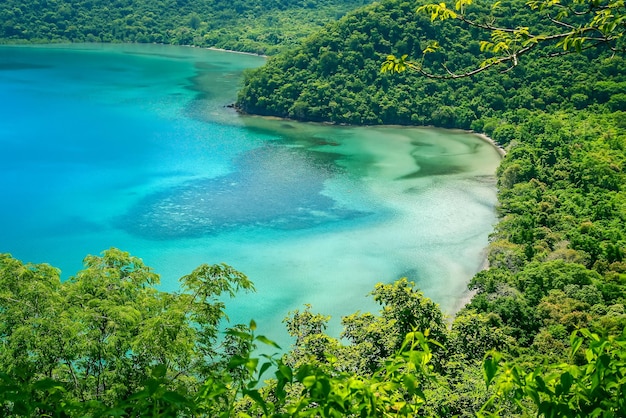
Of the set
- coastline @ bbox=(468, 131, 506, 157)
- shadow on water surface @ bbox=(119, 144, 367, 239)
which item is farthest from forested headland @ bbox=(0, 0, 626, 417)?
shadow on water surface @ bbox=(119, 144, 367, 239)

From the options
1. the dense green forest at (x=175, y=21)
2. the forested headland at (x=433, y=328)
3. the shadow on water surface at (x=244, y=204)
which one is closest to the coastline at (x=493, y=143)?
the forested headland at (x=433, y=328)

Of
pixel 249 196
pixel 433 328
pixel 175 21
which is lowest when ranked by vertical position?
pixel 249 196

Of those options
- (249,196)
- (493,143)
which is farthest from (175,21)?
(249,196)

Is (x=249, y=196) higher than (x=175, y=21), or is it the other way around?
(x=175, y=21)

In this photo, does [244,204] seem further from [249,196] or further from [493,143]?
[493,143]

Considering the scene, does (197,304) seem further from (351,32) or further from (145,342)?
(351,32)
